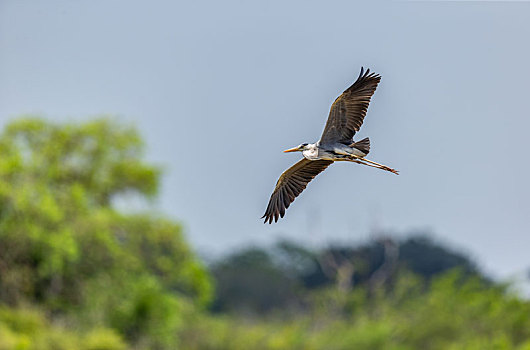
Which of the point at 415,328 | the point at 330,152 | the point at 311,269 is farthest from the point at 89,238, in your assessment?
the point at 311,269

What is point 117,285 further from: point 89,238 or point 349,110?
point 349,110

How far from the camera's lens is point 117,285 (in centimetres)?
2689

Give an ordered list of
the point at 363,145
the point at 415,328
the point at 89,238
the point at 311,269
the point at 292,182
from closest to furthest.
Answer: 1. the point at 363,145
2. the point at 292,182
3. the point at 89,238
4. the point at 415,328
5. the point at 311,269

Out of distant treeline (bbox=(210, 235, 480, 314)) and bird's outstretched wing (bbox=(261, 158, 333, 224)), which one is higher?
distant treeline (bbox=(210, 235, 480, 314))

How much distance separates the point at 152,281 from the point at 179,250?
5.83 ft

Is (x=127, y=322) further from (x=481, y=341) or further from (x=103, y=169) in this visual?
(x=481, y=341)

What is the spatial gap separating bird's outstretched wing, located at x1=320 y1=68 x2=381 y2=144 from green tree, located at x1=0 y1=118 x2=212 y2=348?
15.1 m

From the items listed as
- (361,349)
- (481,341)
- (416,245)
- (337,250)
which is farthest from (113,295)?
(416,245)

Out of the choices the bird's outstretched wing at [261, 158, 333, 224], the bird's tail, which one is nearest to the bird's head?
the bird's outstretched wing at [261, 158, 333, 224]

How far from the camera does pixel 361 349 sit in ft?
95.9

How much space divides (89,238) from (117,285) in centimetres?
138

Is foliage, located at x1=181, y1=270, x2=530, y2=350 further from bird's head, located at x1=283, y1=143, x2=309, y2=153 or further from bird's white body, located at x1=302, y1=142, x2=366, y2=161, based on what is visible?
bird's white body, located at x1=302, y1=142, x2=366, y2=161

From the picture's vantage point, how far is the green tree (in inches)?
1005

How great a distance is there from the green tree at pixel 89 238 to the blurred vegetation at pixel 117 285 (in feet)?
0.11
